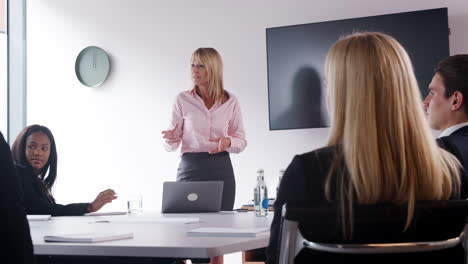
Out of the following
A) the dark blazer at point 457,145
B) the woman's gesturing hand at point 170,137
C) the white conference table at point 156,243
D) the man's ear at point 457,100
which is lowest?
the white conference table at point 156,243

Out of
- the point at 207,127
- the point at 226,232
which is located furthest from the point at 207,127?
the point at 226,232

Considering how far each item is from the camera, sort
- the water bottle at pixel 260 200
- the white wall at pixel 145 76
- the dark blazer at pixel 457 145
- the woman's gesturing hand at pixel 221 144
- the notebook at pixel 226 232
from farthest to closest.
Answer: the white wall at pixel 145 76 < the woman's gesturing hand at pixel 221 144 < the water bottle at pixel 260 200 < the dark blazer at pixel 457 145 < the notebook at pixel 226 232

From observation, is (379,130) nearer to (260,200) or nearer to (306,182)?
(306,182)

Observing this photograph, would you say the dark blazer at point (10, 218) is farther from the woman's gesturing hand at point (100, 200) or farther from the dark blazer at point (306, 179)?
the woman's gesturing hand at point (100, 200)

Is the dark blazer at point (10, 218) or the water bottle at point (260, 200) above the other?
the dark blazer at point (10, 218)

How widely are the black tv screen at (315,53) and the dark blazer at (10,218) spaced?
3.84 meters

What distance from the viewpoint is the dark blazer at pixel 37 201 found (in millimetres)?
3428

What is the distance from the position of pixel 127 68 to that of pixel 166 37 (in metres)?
0.48

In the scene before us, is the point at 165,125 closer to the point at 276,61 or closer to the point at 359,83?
the point at 276,61

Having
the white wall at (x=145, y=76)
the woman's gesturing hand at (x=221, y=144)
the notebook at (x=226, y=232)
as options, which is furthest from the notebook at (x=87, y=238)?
the white wall at (x=145, y=76)

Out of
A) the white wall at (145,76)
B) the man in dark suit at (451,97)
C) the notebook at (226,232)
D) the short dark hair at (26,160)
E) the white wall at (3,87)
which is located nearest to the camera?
the notebook at (226,232)

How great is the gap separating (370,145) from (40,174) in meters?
2.74

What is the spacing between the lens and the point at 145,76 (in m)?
6.21

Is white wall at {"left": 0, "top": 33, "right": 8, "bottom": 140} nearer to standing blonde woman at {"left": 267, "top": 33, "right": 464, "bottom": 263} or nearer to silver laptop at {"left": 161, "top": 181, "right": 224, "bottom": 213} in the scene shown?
silver laptop at {"left": 161, "top": 181, "right": 224, "bottom": 213}
